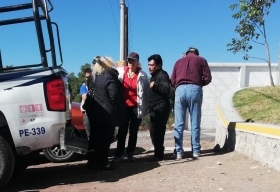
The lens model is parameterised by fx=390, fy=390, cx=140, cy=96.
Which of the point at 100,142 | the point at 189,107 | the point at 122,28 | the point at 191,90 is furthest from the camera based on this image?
the point at 122,28

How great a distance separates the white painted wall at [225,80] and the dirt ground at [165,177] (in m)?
6.31

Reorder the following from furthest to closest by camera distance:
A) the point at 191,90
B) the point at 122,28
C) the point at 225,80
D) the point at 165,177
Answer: the point at 122,28 < the point at 225,80 < the point at 191,90 < the point at 165,177

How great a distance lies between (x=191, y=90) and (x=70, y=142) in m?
2.20

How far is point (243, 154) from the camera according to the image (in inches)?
229

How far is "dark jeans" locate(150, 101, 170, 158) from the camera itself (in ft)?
20.3

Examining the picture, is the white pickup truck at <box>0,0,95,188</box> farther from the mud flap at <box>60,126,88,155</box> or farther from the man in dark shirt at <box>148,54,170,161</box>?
the man in dark shirt at <box>148,54,170,161</box>

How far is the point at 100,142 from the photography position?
5.56m

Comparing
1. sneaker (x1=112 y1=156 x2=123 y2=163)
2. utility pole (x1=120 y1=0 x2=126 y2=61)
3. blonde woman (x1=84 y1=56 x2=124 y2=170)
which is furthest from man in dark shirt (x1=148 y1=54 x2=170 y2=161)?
utility pole (x1=120 y1=0 x2=126 y2=61)

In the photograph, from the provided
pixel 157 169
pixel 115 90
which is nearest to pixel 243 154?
pixel 157 169

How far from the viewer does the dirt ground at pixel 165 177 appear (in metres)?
4.39

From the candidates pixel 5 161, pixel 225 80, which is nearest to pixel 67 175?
pixel 5 161

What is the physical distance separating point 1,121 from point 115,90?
5.25 feet

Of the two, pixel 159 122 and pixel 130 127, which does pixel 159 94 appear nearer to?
pixel 159 122

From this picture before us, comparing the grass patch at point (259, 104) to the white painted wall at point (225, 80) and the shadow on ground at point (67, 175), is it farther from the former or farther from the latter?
the white painted wall at point (225, 80)
